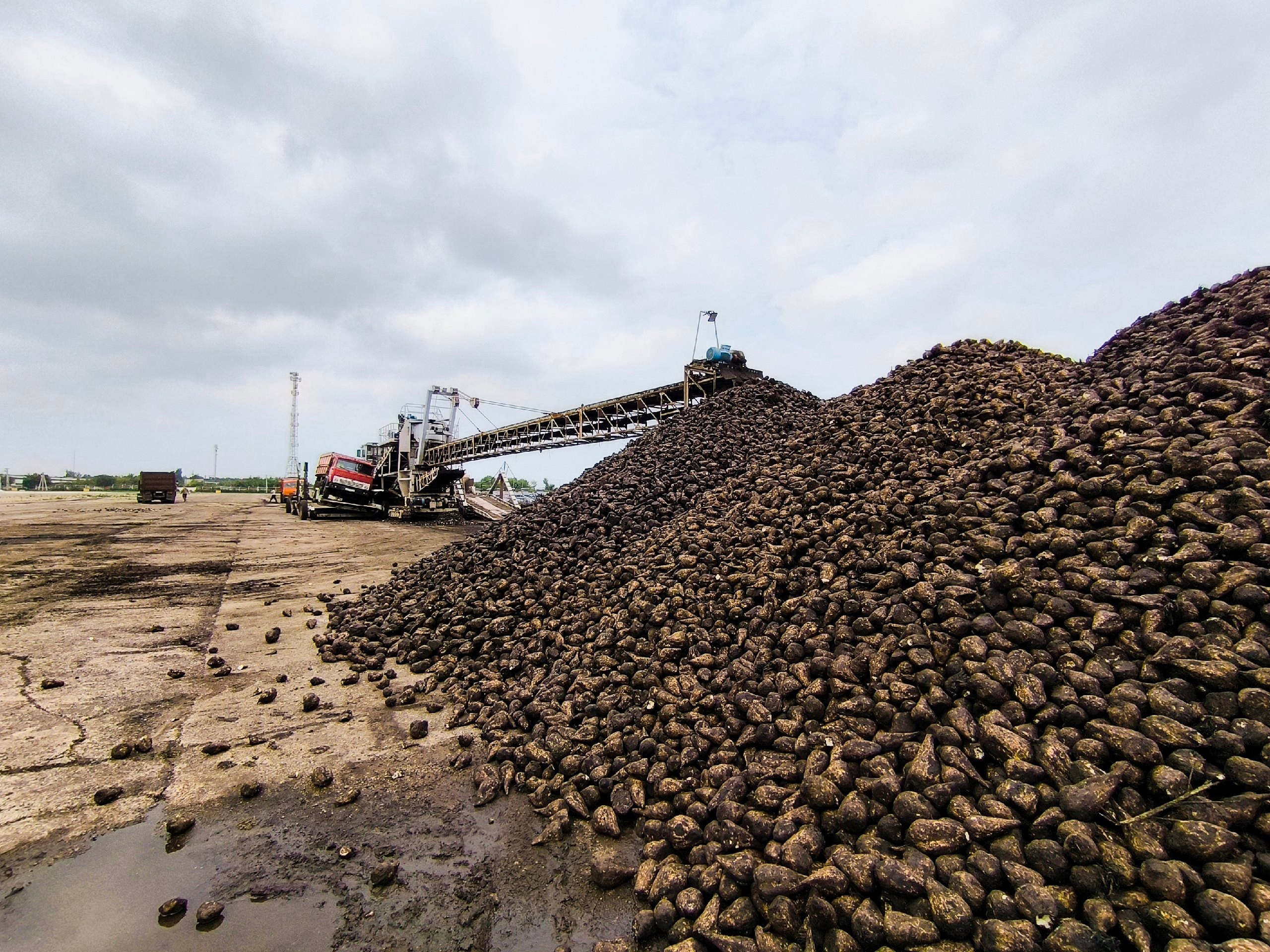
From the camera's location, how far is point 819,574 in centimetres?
→ 485

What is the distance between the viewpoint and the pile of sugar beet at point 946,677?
7.76 feet

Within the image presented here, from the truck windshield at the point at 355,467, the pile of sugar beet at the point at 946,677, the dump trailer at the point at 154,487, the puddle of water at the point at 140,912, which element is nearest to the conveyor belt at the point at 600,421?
the truck windshield at the point at 355,467

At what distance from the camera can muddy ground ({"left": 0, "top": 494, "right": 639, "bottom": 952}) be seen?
2.94 meters

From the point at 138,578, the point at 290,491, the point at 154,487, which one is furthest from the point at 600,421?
the point at 154,487

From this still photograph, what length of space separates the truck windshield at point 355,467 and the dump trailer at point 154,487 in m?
23.5

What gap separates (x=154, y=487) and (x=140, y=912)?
48.4 metres

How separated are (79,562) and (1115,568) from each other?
19.8m

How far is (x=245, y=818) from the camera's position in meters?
3.79

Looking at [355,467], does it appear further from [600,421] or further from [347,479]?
[600,421]

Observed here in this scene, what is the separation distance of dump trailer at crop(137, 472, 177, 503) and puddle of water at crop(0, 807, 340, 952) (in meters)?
47.5

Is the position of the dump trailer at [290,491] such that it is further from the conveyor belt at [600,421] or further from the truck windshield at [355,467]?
the conveyor belt at [600,421]

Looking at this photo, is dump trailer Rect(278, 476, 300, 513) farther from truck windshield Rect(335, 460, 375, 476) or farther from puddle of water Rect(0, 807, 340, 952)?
puddle of water Rect(0, 807, 340, 952)

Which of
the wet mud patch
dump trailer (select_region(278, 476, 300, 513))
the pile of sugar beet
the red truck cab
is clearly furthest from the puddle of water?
dump trailer (select_region(278, 476, 300, 513))

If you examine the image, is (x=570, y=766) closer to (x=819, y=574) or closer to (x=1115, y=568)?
(x=819, y=574)
